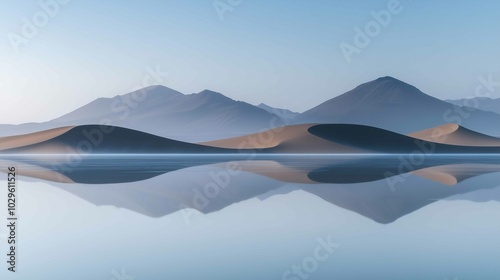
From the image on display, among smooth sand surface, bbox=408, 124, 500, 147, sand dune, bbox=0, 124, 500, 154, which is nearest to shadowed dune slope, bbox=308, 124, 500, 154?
sand dune, bbox=0, 124, 500, 154

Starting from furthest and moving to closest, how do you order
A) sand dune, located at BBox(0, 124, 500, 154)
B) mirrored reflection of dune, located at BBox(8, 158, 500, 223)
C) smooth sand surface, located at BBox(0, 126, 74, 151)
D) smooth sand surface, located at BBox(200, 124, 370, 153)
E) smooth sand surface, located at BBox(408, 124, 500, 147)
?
smooth sand surface, located at BBox(408, 124, 500, 147) < smooth sand surface, located at BBox(200, 124, 370, 153) < smooth sand surface, located at BBox(0, 126, 74, 151) < sand dune, located at BBox(0, 124, 500, 154) < mirrored reflection of dune, located at BBox(8, 158, 500, 223)

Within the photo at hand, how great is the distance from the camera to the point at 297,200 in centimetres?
1280

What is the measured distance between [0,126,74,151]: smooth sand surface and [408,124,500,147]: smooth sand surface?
67919 mm

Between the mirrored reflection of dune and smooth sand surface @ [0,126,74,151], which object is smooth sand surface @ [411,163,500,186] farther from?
smooth sand surface @ [0,126,74,151]

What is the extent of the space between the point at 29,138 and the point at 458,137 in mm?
78785

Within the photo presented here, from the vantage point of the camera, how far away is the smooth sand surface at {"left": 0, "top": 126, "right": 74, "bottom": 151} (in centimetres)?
8194

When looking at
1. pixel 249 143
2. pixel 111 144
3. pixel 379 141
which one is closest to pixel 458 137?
pixel 379 141

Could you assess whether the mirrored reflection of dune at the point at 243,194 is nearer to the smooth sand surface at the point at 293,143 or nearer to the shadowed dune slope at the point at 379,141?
the smooth sand surface at the point at 293,143

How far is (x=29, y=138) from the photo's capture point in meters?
87.4

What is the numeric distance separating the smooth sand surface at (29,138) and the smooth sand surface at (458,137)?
67.9 meters

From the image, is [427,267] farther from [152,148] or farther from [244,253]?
[152,148]

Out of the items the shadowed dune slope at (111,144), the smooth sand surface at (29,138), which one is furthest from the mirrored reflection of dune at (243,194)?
the smooth sand surface at (29,138)

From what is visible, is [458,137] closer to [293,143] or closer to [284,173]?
[293,143]

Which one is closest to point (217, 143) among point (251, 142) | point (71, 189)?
point (251, 142)
